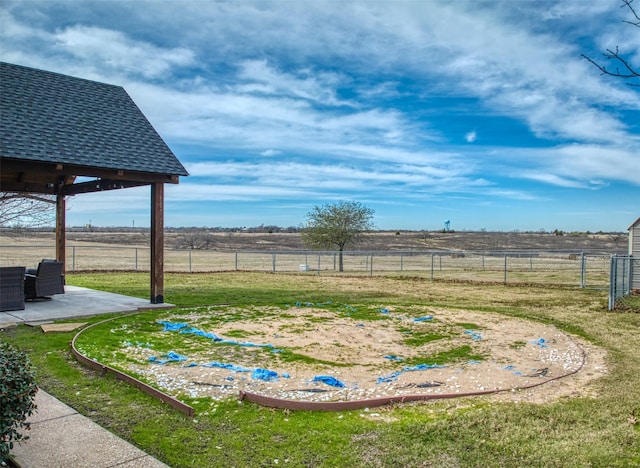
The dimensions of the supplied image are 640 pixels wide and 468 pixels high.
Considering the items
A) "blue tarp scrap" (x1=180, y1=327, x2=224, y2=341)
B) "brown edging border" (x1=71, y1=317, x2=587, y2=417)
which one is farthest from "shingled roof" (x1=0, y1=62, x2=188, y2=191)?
"brown edging border" (x1=71, y1=317, x2=587, y2=417)

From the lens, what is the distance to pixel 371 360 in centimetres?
603

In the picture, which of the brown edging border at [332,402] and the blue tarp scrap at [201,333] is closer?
the brown edging border at [332,402]

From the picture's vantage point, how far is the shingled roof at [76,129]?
8.76 metres

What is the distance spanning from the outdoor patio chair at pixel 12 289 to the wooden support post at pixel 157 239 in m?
2.36

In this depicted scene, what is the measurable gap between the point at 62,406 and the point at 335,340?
3958 mm

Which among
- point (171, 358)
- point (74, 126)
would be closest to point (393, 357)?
point (171, 358)

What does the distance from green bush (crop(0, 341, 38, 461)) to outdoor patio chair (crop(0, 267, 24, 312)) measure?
271 inches

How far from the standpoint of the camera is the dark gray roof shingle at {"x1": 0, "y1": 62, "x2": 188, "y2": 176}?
8805 mm

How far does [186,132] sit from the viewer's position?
62.3 feet

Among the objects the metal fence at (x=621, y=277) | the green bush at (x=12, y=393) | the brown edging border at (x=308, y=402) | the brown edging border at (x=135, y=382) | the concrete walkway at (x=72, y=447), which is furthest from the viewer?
the metal fence at (x=621, y=277)

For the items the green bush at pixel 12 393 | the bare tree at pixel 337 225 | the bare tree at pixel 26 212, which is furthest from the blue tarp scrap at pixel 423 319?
the bare tree at pixel 337 225

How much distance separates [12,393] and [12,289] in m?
7.41

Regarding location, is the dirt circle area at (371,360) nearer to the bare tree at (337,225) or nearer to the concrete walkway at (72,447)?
the concrete walkway at (72,447)

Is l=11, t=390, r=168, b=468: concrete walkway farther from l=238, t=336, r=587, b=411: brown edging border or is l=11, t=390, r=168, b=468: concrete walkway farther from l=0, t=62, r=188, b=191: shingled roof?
l=0, t=62, r=188, b=191: shingled roof
